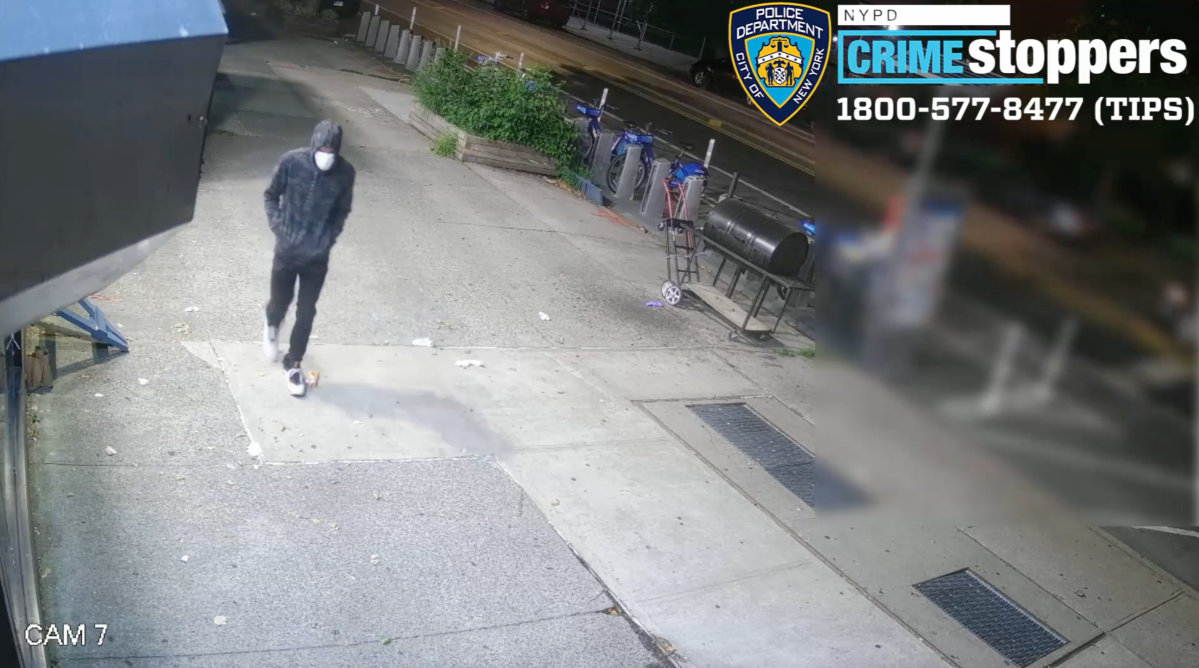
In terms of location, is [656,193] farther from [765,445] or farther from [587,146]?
[765,445]

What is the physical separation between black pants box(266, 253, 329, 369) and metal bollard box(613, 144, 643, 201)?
8055 mm

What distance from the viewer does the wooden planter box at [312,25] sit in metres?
22.8

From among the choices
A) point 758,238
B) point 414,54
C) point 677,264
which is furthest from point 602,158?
point 414,54

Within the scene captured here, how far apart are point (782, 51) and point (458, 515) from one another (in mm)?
3067

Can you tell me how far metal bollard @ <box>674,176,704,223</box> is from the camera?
1252cm

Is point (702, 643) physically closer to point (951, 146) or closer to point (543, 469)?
point (543, 469)

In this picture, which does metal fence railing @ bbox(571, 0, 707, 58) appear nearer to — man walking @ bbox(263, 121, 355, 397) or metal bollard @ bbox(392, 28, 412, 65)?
metal bollard @ bbox(392, 28, 412, 65)

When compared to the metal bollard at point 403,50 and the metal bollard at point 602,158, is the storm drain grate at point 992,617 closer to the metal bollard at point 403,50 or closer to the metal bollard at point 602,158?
the metal bollard at point 602,158

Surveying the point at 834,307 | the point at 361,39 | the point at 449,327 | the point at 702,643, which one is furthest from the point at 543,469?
the point at 361,39

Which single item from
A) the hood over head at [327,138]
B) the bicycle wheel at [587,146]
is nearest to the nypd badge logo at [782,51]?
the hood over head at [327,138]

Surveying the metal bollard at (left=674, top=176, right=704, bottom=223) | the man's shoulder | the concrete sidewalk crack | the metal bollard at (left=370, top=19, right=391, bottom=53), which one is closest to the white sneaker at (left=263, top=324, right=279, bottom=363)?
the man's shoulder

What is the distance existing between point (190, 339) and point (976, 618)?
523 centimetres

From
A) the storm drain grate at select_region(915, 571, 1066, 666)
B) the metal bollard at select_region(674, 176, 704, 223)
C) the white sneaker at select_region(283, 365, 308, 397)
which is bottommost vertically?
the white sneaker at select_region(283, 365, 308, 397)

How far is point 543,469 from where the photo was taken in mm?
5980
